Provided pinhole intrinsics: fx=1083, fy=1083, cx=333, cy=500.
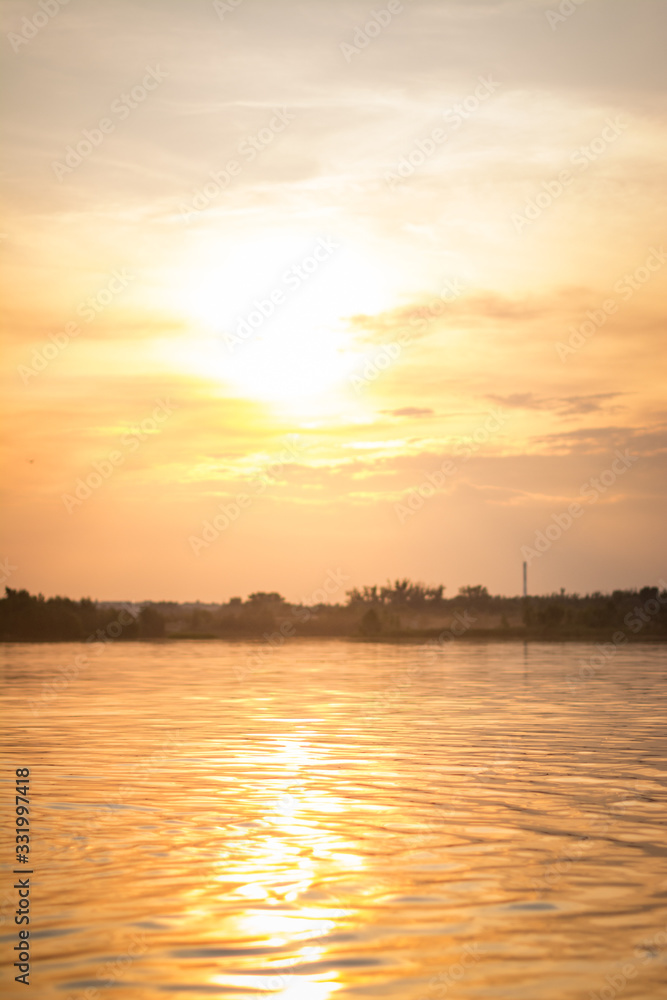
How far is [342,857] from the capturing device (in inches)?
414

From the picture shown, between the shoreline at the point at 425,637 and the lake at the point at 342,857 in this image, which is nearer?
the lake at the point at 342,857

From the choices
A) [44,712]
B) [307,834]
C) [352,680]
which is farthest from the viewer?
[352,680]

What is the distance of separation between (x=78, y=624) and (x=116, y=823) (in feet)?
297

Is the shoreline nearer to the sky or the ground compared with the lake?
nearer to the ground

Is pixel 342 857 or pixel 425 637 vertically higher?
pixel 342 857

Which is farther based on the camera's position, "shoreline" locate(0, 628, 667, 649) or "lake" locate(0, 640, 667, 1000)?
"shoreline" locate(0, 628, 667, 649)

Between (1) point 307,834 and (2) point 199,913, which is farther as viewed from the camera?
(1) point 307,834

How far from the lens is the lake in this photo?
736cm

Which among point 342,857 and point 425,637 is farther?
point 425,637

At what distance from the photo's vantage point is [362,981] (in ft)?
23.4

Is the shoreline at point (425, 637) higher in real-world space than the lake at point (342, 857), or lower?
lower

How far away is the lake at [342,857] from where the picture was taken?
736cm

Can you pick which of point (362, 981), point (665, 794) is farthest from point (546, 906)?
point (665, 794)

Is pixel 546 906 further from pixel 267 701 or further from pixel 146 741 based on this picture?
pixel 267 701
